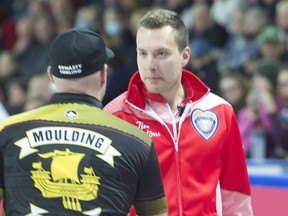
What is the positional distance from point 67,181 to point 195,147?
1.09 metres

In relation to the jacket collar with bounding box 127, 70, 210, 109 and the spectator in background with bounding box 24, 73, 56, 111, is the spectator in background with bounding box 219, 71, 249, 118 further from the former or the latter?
the jacket collar with bounding box 127, 70, 210, 109

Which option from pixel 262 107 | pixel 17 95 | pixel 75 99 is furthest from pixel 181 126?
pixel 17 95

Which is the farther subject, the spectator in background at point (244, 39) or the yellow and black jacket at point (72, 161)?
the spectator in background at point (244, 39)

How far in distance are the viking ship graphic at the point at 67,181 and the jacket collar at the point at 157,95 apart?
1029 mm

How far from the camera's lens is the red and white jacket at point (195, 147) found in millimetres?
4688

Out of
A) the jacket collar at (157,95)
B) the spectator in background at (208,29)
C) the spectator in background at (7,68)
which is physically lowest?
the jacket collar at (157,95)

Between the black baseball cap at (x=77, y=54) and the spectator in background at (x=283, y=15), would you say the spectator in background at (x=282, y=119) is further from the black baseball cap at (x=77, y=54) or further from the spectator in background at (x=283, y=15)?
the black baseball cap at (x=77, y=54)

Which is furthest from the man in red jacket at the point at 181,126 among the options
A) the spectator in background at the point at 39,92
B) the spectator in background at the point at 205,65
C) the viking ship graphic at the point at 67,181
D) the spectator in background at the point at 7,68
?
the spectator in background at the point at 7,68

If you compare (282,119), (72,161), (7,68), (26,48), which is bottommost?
(282,119)

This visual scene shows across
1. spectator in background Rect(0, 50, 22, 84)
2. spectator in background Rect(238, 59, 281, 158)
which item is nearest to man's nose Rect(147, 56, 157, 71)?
spectator in background Rect(238, 59, 281, 158)

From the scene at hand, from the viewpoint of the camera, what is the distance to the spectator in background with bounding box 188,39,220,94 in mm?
9891

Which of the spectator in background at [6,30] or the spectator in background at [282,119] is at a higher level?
the spectator in background at [6,30]

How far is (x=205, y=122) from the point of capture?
4.82 meters

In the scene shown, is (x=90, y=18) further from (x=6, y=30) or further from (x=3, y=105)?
(x=6, y=30)
